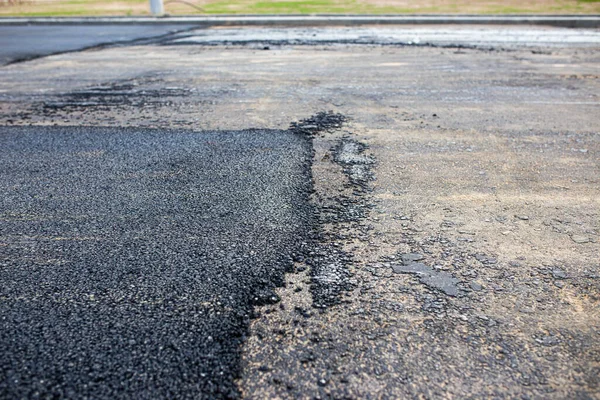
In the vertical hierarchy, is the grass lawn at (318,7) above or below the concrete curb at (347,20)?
above

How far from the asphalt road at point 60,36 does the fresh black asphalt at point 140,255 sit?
7317 millimetres

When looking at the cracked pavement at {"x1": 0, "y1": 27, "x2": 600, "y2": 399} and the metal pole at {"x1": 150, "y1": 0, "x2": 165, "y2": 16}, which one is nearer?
the cracked pavement at {"x1": 0, "y1": 27, "x2": 600, "y2": 399}

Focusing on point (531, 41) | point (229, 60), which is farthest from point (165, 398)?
point (531, 41)

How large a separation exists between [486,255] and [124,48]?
10724 millimetres

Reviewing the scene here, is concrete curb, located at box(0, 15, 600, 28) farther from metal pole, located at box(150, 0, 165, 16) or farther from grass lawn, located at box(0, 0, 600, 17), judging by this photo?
grass lawn, located at box(0, 0, 600, 17)

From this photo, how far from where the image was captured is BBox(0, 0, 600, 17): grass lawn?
17.4 m

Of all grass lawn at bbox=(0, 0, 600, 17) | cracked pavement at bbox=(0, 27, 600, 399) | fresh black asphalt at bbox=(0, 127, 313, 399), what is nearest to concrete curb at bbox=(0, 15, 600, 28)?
grass lawn at bbox=(0, 0, 600, 17)

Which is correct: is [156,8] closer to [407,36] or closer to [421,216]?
[407,36]

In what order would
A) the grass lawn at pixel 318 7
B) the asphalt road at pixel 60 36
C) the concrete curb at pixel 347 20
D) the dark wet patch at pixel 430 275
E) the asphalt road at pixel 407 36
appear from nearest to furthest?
the dark wet patch at pixel 430 275, the asphalt road at pixel 60 36, the asphalt road at pixel 407 36, the concrete curb at pixel 347 20, the grass lawn at pixel 318 7

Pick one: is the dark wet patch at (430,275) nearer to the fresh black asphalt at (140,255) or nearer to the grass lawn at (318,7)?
the fresh black asphalt at (140,255)

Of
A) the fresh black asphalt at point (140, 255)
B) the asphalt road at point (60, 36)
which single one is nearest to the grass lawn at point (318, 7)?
the asphalt road at point (60, 36)

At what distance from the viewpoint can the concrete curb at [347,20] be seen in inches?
610

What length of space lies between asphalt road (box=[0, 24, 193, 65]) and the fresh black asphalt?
732 cm

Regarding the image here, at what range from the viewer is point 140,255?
303 centimetres
